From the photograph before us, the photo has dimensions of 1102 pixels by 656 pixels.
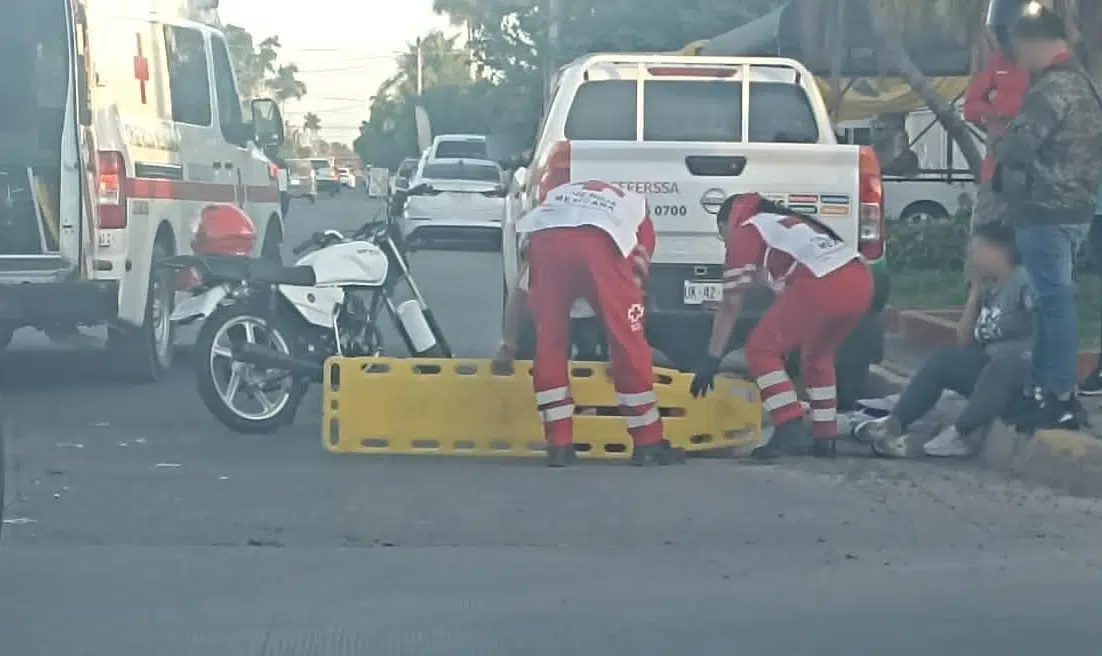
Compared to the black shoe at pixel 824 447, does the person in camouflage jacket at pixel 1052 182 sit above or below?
above

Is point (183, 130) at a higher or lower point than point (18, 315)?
higher

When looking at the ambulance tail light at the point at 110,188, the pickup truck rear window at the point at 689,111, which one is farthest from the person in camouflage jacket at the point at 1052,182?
the ambulance tail light at the point at 110,188

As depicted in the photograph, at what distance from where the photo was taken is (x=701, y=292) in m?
10.7

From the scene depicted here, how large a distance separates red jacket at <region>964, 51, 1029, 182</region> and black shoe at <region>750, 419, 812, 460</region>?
1.51 metres

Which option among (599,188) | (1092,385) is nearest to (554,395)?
(599,188)

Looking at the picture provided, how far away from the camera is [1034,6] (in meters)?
9.45

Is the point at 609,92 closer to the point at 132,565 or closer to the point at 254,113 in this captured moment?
the point at 254,113

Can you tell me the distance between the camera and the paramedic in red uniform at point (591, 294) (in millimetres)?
9180

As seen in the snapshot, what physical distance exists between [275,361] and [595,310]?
1.83 meters

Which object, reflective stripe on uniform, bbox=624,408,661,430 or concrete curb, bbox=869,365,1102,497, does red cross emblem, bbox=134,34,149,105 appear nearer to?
reflective stripe on uniform, bbox=624,408,661,430

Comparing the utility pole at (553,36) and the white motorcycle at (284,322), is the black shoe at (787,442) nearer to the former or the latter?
A: the white motorcycle at (284,322)

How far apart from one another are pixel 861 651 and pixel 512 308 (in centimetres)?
391

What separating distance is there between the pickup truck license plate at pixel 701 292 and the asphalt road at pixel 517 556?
1257 mm

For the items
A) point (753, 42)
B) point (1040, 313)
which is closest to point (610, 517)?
point (1040, 313)
